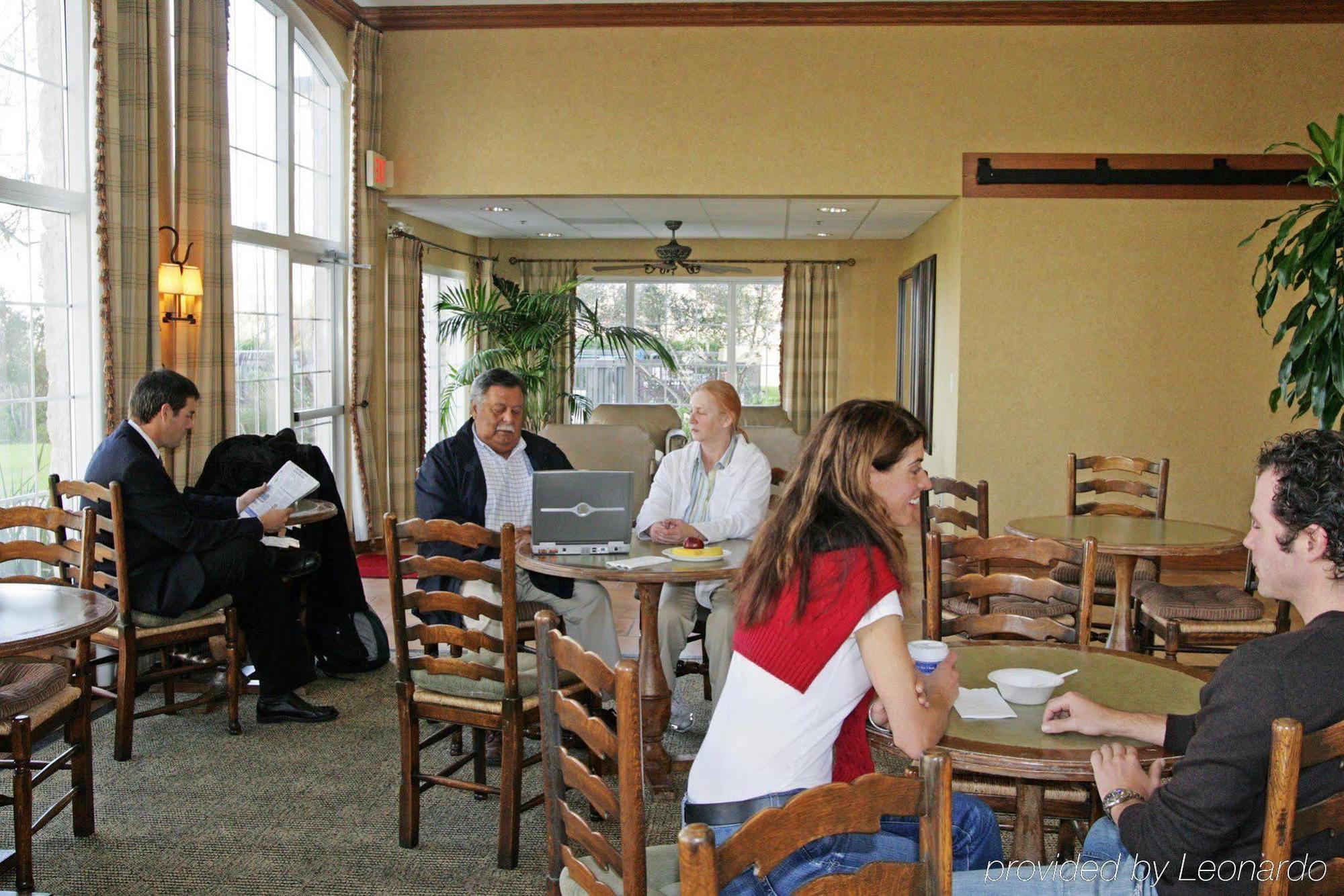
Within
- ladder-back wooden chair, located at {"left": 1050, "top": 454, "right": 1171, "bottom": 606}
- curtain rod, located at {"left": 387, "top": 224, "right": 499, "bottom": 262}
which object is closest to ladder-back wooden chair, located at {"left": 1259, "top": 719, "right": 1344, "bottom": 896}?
ladder-back wooden chair, located at {"left": 1050, "top": 454, "right": 1171, "bottom": 606}

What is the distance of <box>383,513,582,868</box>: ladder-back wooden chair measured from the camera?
3047 millimetres

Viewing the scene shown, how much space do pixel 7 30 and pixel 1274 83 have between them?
261 inches

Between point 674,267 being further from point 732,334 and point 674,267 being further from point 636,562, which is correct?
point 636,562

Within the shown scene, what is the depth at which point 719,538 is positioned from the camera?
4.07 metres

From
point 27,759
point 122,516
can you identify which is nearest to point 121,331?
point 122,516

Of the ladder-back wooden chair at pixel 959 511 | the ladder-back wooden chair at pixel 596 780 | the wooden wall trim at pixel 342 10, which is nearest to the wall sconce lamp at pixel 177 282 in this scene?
the wooden wall trim at pixel 342 10

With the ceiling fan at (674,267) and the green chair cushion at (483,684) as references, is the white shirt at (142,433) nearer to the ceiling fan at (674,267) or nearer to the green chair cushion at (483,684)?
the green chair cushion at (483,684)

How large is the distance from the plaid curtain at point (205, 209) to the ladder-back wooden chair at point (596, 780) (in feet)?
11.5

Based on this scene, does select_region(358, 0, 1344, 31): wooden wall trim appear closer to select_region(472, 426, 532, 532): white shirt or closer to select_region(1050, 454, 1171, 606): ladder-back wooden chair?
select_region(1050, 454, 1171, 606): ladder-back wooden chair

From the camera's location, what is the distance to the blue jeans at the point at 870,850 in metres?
1.67

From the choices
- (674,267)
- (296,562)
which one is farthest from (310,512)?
(674,267)

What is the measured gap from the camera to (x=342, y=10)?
22.1 ft

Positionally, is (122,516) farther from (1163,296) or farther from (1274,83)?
(1274,83)

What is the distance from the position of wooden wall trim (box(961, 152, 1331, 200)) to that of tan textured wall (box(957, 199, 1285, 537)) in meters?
0.06
